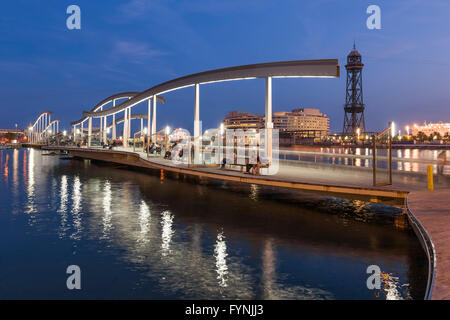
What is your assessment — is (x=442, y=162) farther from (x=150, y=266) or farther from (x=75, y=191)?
(x=75, y=191)

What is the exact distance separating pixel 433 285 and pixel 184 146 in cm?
2352

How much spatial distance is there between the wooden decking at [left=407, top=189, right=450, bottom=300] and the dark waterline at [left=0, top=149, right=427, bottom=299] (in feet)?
2.20

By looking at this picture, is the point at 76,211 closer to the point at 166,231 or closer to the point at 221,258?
the point at 166,231

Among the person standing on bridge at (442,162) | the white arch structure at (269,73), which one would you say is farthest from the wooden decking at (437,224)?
the white arch structure at (269,73)

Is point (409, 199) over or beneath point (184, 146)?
beneath

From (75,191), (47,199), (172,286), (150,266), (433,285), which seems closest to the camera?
(433,285)

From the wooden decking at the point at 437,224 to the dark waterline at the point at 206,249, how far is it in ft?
2.20

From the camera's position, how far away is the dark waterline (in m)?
7.22

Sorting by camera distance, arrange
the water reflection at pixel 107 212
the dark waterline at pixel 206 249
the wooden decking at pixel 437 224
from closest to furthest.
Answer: the wooden decking at pixel 437 224 → the dark waterline at pixel 206 249 → the water reflection at pixel 107 212

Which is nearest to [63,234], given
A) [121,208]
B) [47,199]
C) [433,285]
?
[121,208]

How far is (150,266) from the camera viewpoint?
→ 842 centimetres

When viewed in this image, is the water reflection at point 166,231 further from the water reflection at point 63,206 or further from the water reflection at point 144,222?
the water reflection at point 63,206

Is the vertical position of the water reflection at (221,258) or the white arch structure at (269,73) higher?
the white arch structure at (269,73)

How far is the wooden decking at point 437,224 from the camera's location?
5871mm
